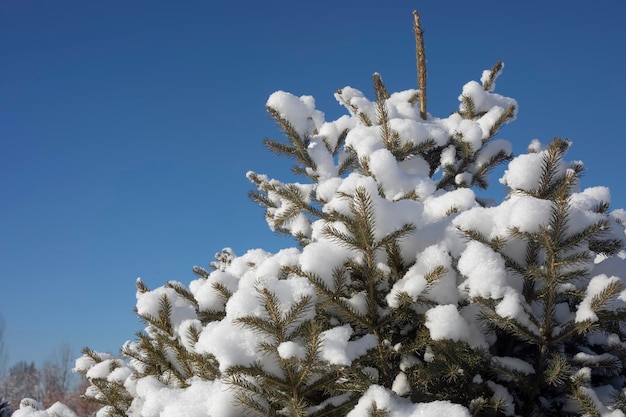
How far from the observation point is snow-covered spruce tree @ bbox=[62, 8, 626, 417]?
2084mm

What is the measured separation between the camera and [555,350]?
232 centimetres

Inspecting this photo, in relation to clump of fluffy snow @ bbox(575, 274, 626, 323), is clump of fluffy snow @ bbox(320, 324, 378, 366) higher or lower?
lower

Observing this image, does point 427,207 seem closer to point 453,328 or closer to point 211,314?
point 453,328

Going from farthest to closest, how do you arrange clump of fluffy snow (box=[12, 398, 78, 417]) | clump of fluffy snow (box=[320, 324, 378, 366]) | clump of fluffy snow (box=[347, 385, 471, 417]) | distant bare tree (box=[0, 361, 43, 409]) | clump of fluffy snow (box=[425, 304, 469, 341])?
1. distant bare tree (box=[0, 361, 43, 409])
2. clump of fluffy snow (box=[12, 398, 78, 417])
3. clump of fluffy snow (box=[425, 304, 469, 341])
4. clump of fluffy snow (box=[320, 324, 378, 366])
5. clump of fluffy snow (box=[347, 385, 471, 417])

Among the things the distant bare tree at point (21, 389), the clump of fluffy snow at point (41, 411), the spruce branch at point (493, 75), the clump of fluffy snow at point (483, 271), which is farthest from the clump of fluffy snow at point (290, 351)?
the distant bare tree at point (21, 389)

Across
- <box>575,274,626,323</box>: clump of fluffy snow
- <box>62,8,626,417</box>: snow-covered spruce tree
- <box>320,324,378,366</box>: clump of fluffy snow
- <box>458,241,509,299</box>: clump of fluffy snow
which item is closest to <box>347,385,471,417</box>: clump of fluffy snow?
<box>62,8,626,417</box>: snow-covered spruce tree

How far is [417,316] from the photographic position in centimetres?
231

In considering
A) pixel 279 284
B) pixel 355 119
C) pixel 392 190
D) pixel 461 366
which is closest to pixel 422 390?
pixel 461 366

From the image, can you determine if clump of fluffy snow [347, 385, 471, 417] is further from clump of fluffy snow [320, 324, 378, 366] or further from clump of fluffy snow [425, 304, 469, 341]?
clump of fluffy snow [425, 304, 469, 341]

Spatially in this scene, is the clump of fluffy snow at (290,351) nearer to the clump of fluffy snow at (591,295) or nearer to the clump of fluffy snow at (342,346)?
the clump of fluffy snow at (342,346)

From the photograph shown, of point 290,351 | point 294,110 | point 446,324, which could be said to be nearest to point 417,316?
point 446,324

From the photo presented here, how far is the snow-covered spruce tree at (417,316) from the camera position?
208cm

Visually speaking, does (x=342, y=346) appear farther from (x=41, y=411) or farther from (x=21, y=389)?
(x=21, y=389)

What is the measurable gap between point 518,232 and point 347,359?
0.95 m
